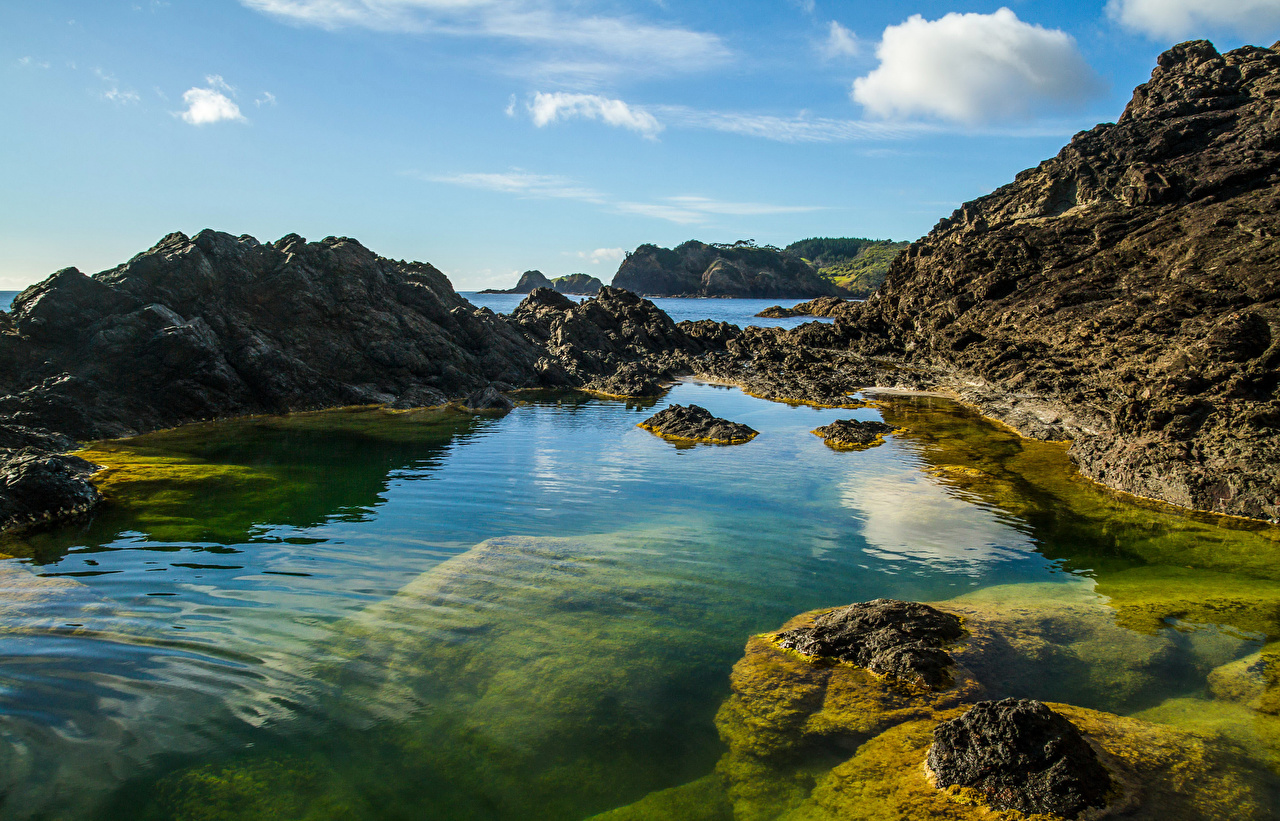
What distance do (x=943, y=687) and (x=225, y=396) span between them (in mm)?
33448

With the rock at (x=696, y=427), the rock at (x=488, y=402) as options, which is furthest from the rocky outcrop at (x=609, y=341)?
the rock at (x=696, y=427)

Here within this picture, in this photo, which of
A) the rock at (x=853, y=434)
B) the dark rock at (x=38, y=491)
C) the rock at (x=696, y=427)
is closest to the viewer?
the dark rock at (x=38, y=491)

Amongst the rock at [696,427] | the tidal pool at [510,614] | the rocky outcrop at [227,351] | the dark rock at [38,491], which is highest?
the rocky outcrop at [227,351]

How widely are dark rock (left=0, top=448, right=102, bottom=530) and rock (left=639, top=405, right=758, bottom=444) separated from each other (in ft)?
64.5

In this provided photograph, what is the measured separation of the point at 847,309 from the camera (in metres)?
66.2

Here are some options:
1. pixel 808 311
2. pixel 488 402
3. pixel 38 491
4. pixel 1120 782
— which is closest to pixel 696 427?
pixel 488 402

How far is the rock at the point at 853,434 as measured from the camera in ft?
85.1

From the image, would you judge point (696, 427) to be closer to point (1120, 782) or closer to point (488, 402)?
point (488, 402)

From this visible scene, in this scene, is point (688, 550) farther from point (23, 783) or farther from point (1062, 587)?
point (23, 783)

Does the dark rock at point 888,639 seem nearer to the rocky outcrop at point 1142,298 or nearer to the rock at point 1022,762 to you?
the rock at point 1022,762

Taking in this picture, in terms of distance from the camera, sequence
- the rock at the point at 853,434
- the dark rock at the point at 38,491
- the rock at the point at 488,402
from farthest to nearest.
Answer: the rock at the point at 488,402 → the rock at the point at 853,434 → the dark rock at the point at 38,491

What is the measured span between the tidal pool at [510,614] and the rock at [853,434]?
368cm

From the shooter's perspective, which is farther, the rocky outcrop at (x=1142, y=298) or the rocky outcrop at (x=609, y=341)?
the rocky outcrop at (x=609, y=341)

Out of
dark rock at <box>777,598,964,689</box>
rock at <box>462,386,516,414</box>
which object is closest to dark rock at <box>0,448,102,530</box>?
dark rock at <box>777,598,964,689</box>
